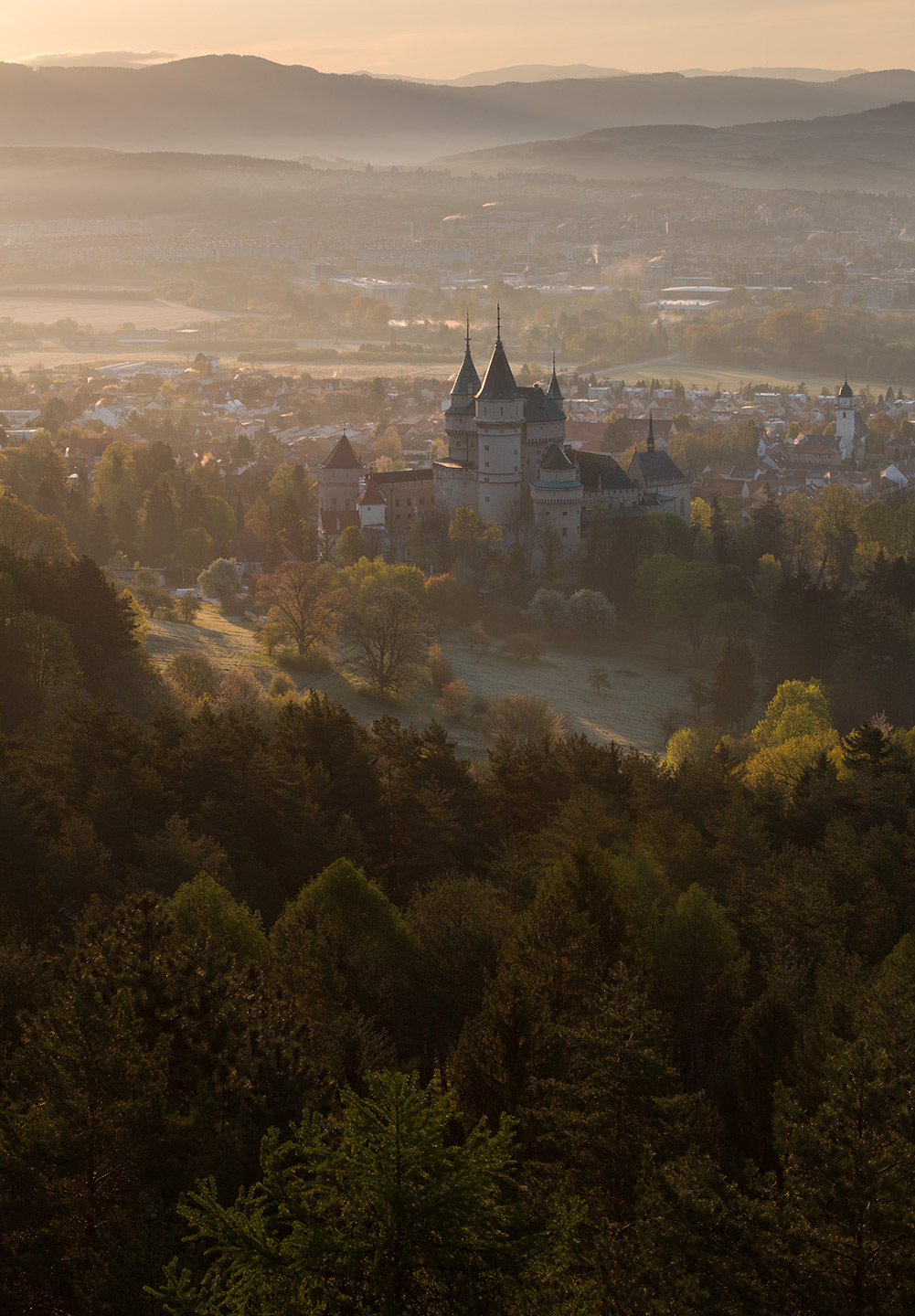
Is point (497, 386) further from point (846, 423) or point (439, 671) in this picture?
point (846, 423)

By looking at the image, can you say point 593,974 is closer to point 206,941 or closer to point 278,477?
point 206,941

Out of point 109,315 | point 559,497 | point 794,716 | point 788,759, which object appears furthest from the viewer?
point 109,315

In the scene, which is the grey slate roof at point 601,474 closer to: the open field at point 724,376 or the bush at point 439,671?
the bush at point 439,671

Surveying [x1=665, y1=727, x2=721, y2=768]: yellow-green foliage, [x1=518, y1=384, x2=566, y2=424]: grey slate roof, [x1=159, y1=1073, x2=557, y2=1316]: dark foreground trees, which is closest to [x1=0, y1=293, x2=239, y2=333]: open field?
[x1=518, y1=384, x2=566, y2=424]: grey slate roof

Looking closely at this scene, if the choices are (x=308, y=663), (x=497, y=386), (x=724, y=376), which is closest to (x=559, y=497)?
(x=497, y=386)

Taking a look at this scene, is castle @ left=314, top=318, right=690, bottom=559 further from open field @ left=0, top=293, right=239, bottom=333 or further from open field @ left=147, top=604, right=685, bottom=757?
open field @ left=0, top=293, right=239, bottom=333

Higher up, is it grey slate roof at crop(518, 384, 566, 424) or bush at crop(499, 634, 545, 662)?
grey slate roof at crop(518, 384, 566, 424)
